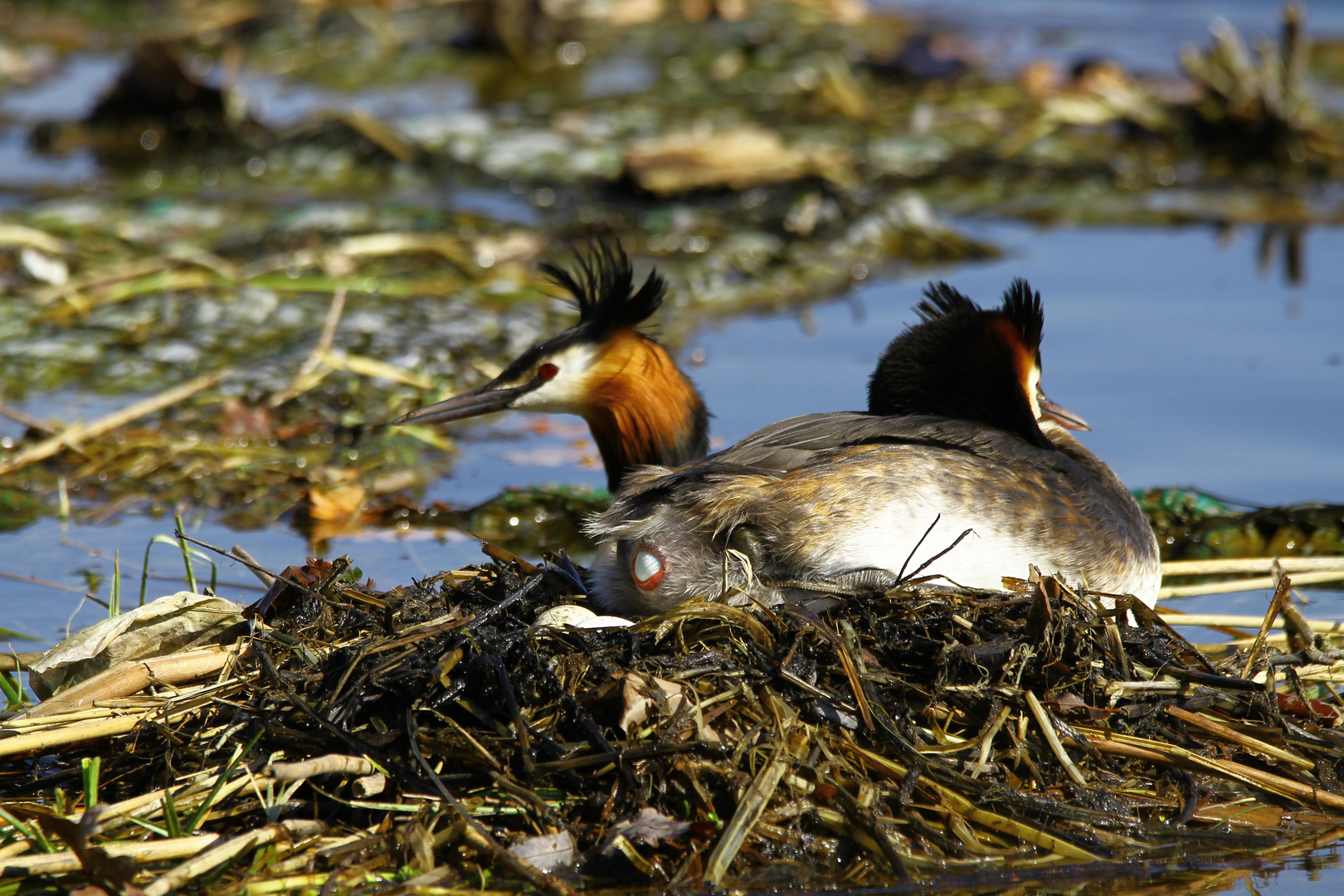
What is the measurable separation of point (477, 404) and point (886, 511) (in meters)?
1.76

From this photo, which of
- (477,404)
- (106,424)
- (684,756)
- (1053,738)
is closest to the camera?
(684,756)

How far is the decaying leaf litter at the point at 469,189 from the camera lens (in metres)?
5.95

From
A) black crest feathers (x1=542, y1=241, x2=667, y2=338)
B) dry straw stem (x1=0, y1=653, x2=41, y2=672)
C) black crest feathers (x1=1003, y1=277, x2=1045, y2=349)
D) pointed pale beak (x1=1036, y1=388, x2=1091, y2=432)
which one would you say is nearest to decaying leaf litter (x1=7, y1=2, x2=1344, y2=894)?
dry straw stem (x1=0, y1=653, x2=41, y2=672)

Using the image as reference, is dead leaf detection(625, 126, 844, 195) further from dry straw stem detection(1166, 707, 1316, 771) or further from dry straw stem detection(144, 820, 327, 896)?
dry straw stem detection(144, 820, 327, 896)

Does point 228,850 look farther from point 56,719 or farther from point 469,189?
point 469,189

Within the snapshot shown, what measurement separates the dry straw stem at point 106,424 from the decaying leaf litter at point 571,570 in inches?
1.5

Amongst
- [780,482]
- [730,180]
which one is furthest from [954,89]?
[780,482]

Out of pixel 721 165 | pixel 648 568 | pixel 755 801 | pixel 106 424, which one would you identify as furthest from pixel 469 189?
pixel 755 801

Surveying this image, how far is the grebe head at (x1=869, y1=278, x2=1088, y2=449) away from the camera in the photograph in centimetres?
411

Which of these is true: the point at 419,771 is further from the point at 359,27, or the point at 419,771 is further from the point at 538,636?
the point at 359,27

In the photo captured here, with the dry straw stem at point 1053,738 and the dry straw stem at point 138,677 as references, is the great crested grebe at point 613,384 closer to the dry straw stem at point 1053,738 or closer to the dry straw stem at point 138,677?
the dry straw stem at point 138,677

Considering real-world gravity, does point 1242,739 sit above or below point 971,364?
below

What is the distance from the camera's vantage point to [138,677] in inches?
131

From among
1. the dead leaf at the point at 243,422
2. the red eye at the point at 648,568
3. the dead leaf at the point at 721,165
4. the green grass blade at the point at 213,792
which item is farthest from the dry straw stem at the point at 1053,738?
the dead leaf at the point at 721,165
